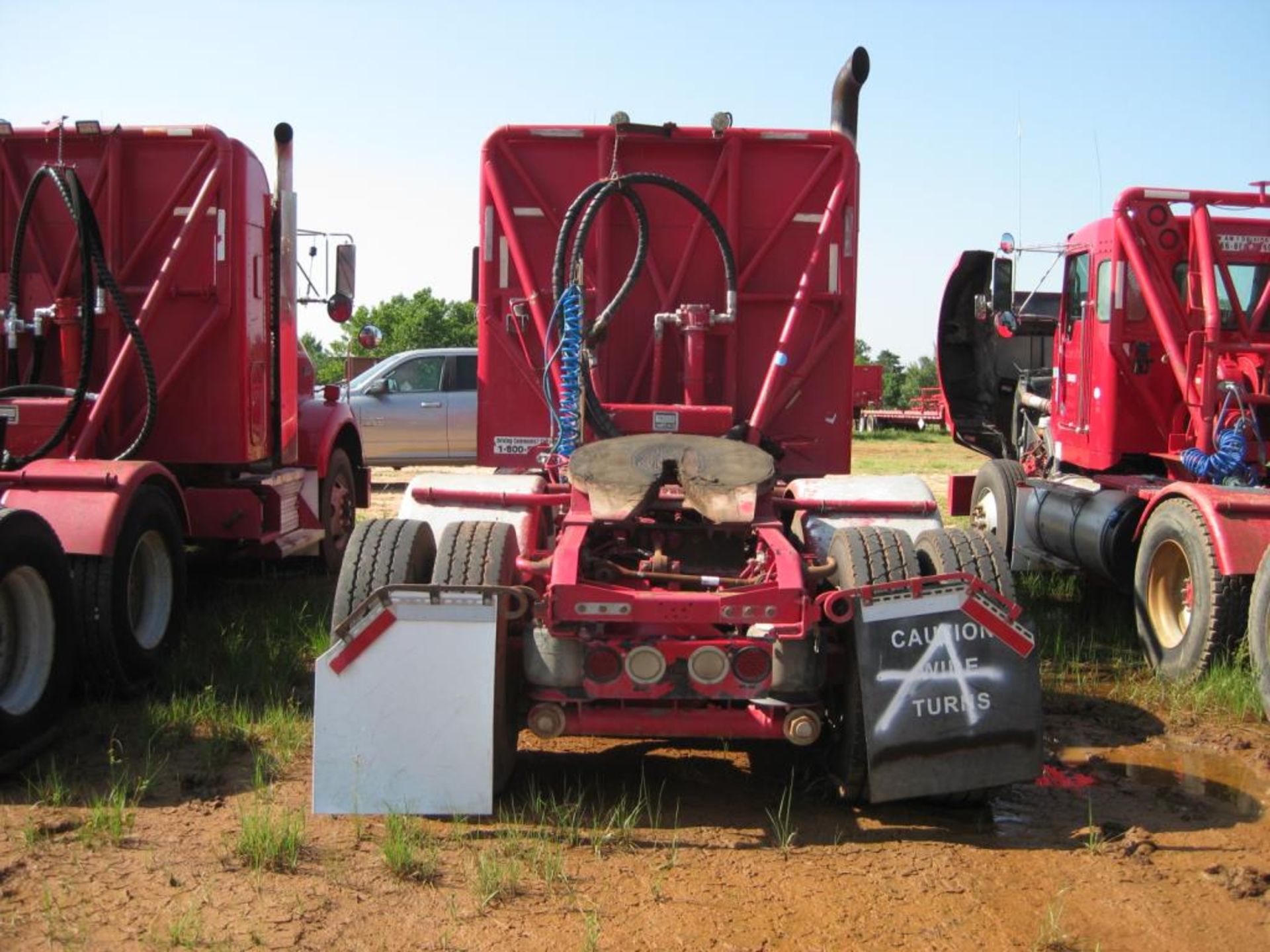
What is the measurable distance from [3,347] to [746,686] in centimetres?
527

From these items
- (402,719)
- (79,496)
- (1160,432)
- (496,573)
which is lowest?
(402,719)

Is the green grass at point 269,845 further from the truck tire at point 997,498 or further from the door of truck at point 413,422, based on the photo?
the door of truck at point 413,422

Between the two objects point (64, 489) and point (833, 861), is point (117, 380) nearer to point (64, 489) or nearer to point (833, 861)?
point (64, 489)

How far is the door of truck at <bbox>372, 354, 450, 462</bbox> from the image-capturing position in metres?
15.8

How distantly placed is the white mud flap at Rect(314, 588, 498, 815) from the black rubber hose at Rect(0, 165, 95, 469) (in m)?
2.97

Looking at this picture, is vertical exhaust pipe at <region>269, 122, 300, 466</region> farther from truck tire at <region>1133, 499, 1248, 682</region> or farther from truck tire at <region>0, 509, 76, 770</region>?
truck tire at <region>1133, 499, 1248, 682</region>

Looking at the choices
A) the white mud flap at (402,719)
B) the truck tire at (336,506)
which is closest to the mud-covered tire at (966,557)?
the white mud flap at (402,719)

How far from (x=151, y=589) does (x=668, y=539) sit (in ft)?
9.39

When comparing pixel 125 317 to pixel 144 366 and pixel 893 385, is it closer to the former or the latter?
pixel 144 366

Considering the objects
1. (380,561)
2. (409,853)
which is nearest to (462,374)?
(380,561)

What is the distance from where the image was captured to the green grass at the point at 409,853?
13.1 ft

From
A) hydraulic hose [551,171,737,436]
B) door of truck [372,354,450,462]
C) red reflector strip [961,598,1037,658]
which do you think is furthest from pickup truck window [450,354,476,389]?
red reflector strip [961,598,1037,658]

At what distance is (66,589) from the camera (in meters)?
5.41

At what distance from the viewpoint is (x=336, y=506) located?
9672 mm
